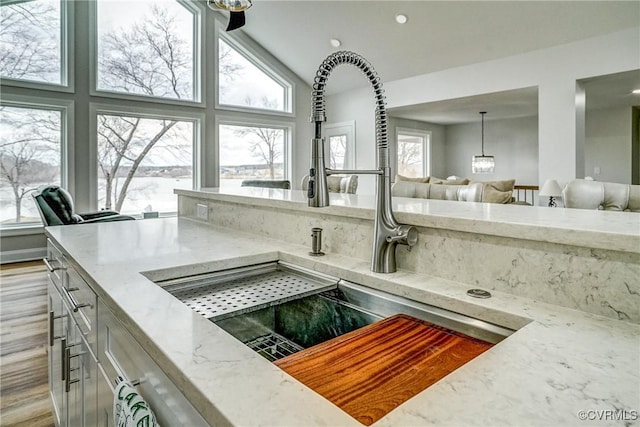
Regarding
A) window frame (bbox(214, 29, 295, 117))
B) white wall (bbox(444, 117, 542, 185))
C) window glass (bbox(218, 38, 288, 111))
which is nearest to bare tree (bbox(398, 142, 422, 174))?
white wall (bbox(444, 117, 542, 185))

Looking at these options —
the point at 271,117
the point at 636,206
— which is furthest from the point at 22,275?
the point at 636,206

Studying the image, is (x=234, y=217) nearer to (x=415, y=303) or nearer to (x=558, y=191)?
(x=415, y=303)

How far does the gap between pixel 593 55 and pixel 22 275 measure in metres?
6.80

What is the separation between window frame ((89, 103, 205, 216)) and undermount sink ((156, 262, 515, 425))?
488cm

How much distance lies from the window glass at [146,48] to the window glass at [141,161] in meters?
0.48

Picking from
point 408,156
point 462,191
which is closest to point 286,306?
point 462,191

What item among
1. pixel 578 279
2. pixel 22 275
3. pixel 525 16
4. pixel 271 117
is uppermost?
pixel 525 16

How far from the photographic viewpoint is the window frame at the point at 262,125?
651 cm

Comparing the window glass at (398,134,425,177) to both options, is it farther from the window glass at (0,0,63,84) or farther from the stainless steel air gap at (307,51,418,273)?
the stainless steel air gap at (307,51,418,273)

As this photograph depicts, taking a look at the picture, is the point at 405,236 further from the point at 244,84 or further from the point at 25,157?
the point at 244,84

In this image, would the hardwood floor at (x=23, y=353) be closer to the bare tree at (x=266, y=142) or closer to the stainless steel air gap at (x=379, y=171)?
the stainless steel air gap at (x=379, y=171)

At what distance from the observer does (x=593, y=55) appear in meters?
4.39

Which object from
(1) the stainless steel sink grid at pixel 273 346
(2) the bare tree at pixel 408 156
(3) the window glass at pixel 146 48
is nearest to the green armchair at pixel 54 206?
(3) the window glass at pixel 146 48

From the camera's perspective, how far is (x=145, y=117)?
580 cm
